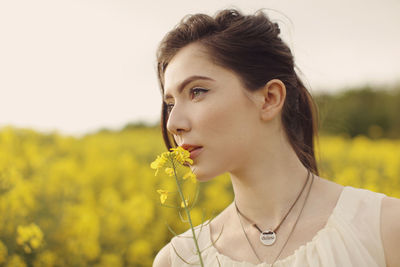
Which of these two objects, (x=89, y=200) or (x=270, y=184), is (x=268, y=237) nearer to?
(x=270, y=184)

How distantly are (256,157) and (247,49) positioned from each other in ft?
1.32

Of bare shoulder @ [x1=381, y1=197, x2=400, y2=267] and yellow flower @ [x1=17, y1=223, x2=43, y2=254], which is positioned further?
yellow flower @ [x1=17, y1=223, x2=43, y2=254]

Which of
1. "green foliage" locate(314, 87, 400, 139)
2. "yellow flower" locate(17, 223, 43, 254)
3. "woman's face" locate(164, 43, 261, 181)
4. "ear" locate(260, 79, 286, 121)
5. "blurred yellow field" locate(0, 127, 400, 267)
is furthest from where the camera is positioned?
"green foliage" locate(314, 87, 400, 139)

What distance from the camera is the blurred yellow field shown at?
9.00ft

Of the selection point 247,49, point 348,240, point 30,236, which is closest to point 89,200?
point 30,236

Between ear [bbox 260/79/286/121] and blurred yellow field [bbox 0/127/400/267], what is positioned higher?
ear [bbox 260/79/286/121]

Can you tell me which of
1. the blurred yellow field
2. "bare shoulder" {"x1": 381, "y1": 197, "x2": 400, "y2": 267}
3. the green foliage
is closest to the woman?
"bare shoulder" {"x1": 381, "y1": 197, "x2": 400, "y2": 267}

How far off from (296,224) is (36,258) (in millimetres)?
1965

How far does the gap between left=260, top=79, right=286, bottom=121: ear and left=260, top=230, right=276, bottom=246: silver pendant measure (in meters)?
0.42

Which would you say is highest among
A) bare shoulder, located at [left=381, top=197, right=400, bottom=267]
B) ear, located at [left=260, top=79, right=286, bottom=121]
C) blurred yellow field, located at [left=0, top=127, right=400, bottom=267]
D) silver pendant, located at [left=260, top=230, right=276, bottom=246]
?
ear, located at [left=260, top=79, right=286, bottom=121]

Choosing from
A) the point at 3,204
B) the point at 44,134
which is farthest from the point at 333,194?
the point at 44,134

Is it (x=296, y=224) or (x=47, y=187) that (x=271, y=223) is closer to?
(x=296, y=224)

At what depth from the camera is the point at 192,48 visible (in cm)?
146

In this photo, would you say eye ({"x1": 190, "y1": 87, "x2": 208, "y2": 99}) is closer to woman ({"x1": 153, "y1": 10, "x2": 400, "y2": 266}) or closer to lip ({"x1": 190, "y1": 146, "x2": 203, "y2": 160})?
woman ({"x1": 153, "y1": 10, "x2": 400, "y2": 266})
